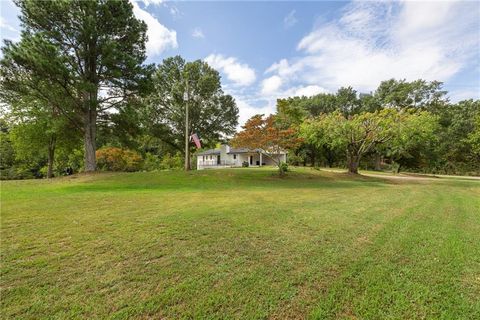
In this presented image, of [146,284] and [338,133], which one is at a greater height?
[338,133]

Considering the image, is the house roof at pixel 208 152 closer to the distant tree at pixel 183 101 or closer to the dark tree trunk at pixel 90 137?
the distant tree at pixel 183 101

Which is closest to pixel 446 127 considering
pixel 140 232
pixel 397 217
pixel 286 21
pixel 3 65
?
pixel 286 21

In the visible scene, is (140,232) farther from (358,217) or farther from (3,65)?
(3,65)

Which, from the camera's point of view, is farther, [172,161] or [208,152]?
[208,152]

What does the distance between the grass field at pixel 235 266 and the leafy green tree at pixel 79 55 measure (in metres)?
10.6

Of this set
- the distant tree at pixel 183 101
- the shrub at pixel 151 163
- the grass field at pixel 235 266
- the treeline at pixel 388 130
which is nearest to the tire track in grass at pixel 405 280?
the grass field at pixel 235 266

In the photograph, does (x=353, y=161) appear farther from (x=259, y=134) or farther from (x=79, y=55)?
(x=79, y=55)

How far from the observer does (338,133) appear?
18281 millimetres

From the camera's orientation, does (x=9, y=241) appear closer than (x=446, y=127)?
Yes

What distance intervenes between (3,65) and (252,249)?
1742cm

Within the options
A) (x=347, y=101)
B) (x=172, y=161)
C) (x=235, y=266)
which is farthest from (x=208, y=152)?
(x=235, y=266)

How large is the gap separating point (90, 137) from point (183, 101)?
925 centimetres

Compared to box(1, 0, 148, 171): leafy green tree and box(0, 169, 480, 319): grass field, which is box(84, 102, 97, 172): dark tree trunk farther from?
box(0, 169, 480, 319): grass field

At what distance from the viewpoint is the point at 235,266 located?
10.1 feet
